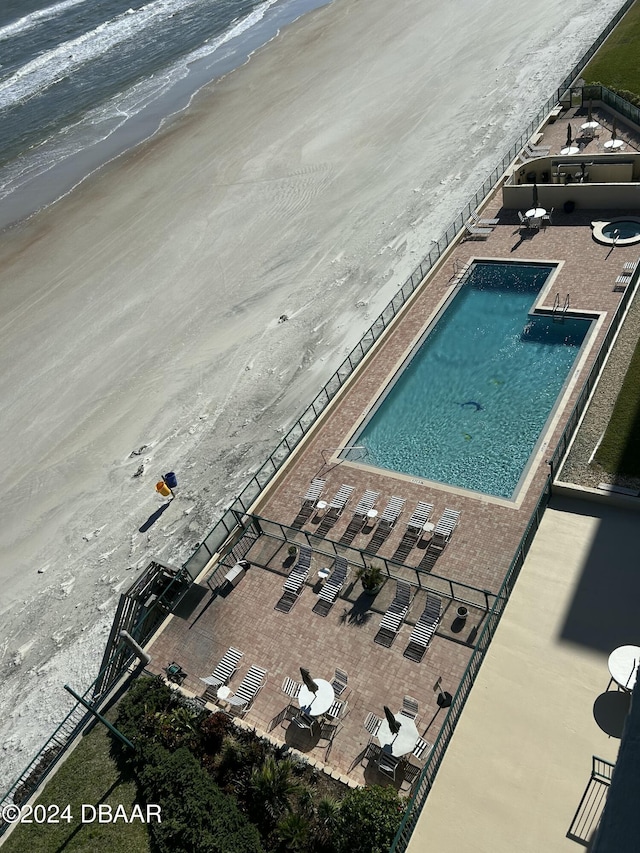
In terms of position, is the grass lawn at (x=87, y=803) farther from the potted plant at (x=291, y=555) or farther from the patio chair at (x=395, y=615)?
the patio chair at (x=395, y=615)

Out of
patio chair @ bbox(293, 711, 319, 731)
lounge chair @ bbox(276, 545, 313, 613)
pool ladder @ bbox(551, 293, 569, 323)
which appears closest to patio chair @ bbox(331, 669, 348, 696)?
patio chair @ bbox(293, 711, 319, 731)

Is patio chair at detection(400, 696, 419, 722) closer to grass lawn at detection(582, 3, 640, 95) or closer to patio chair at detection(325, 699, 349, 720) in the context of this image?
patio chair at detection(325, 699, 349, 720)

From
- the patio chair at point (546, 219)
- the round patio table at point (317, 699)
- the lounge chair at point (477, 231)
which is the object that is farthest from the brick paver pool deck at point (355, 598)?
the lounge chair at point (477, 231)

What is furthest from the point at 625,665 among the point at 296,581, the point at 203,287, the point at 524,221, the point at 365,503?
the point at 203,287

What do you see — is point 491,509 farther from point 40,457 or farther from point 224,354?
point 40,457

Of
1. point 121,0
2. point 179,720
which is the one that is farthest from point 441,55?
point 121,0
